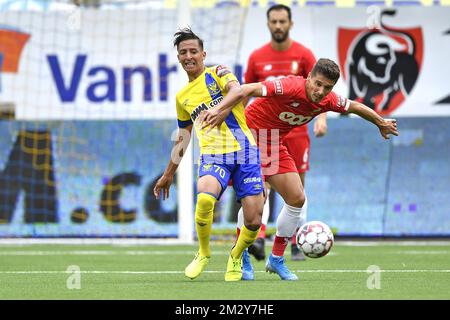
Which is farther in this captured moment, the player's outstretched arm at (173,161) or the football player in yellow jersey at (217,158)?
the player's outstretched arm at (173,161)

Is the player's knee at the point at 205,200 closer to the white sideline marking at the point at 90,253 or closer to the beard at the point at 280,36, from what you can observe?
the beard at the point at 280,36

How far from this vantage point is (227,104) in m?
7.89

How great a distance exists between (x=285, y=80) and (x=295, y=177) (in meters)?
0.89

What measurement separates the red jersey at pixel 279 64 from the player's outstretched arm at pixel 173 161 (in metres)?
2.24

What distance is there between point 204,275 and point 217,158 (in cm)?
106

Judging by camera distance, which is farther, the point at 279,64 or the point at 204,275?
the point at 279,64

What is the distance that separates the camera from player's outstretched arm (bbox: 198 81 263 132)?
780 centimetres

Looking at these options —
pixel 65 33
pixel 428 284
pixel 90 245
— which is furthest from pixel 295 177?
pixel 65 33

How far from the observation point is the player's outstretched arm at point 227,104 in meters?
7.80

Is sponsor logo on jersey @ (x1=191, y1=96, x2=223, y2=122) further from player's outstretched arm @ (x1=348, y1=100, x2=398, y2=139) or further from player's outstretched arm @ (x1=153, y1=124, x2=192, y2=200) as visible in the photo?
player's outstretched arm @ (x1=348, y1=100, x2=398, y2=139)

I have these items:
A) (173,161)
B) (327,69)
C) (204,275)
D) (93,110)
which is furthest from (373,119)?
(93,110)

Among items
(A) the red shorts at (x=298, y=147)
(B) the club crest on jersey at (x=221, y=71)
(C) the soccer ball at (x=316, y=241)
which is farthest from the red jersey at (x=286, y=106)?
(A) the red shorts at (x=298, y=147)

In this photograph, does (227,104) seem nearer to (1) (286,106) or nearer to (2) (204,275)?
(1) (286,106)

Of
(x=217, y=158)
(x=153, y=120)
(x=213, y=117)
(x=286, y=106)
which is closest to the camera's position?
(x=213, y=117)
